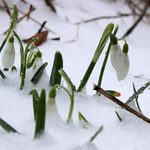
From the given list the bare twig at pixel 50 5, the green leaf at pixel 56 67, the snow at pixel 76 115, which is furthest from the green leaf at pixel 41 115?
the bare twig at pixel 50 5

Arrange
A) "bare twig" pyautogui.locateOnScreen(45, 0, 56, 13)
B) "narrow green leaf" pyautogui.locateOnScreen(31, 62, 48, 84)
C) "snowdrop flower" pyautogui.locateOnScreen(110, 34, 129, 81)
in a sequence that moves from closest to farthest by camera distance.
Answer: "snowdrop flower" pyautogui.locateOnScreen(110, 34, 129, 81) < "narrow green leaf" pyautogui.locateOnScreen(31, 62, 48, 84) < "bare twig" pyautogui.locateOnScreen(45, 0, 56, 13)

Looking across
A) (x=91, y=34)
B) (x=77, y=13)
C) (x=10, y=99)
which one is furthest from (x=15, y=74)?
(x=77, y=13)

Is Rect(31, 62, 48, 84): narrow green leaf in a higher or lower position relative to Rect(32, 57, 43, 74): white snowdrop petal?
lower

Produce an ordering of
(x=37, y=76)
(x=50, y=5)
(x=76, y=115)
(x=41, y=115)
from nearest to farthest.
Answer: (x=41, y=115) < (x=76, y=115) < (x=37, y=76) < (x=50, y=5)

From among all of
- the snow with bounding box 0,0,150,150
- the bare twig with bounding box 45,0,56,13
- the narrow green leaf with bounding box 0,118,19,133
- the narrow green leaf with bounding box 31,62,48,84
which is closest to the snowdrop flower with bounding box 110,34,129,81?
the snow with bounding box 0,0,150,150

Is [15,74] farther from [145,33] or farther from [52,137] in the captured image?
[145,33]

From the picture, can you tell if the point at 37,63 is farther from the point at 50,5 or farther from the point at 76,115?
the point at 50,5

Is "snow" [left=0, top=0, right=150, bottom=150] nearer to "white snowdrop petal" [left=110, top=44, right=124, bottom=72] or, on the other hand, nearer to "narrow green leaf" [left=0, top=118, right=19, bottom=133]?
"narrow green leaf" [left=0, top=118, right=19, bottom=133]

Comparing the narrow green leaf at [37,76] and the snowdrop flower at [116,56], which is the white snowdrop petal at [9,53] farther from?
the snowdrop flower at [116,56]

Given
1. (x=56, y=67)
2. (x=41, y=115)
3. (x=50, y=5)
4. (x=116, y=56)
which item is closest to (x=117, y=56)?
(x=116, y=56)
